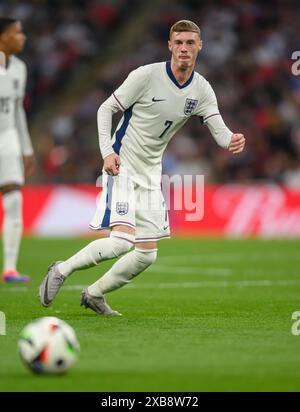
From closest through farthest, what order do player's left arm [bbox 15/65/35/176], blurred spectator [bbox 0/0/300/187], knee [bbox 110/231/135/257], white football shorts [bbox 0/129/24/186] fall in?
knee [bbox 110/231/135/257] → white football shorts [bbox 0/129/24/186] → player's left arm [bbox 15/65/35/176] → blurred spectator [bbox 0/0/300/187]

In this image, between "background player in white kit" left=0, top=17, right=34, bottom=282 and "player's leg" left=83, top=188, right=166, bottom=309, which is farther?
"background player in white kit" left=0, top=17, right=34, bottom=282

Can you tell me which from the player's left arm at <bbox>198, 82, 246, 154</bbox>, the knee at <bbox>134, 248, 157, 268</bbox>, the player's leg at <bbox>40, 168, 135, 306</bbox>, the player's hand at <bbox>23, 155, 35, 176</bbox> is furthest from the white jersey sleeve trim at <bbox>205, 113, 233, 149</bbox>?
the player's hand at <bbox>23, 155, 35, 176</bbox>

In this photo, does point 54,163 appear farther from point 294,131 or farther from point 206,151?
point 294,131

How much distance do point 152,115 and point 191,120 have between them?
1454 centimetres

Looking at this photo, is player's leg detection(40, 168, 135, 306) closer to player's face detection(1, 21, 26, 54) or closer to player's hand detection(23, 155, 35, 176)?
player's face detection(1, 21, 26, 54)

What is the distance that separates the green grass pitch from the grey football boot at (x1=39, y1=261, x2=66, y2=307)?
0.22 meters

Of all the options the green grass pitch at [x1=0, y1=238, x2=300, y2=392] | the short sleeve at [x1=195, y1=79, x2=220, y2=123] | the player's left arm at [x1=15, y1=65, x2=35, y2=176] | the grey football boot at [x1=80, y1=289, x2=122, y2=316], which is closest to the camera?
the green grass pitch at [x1=0, y1=238, x2=300, y2=392]

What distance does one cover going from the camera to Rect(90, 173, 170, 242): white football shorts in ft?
26.4

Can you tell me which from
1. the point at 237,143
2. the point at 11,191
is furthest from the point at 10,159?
the point at 237,143

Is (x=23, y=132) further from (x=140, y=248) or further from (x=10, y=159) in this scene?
(x=140, y=248)

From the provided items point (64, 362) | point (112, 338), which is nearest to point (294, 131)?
point (112, 338)

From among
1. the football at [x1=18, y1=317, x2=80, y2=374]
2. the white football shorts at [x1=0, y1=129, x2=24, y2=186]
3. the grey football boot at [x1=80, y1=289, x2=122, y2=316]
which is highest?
the white football shorts at [x1=0, y1=129, x2=24, y2=186]

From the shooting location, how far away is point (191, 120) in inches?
898

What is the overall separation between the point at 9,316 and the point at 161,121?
2077mm
